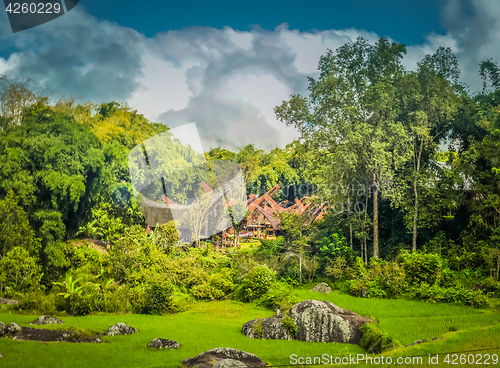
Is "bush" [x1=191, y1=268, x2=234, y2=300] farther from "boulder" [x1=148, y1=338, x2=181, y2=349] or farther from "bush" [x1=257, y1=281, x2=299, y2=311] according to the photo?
"boulder" [x1=148, y1=338, x2=181, y2=349]

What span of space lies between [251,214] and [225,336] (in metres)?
15.9

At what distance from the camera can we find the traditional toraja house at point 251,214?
2034 cm

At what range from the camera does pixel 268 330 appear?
885 cm

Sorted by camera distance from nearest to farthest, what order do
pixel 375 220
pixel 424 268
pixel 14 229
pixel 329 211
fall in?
pixel 424 268 → pixel 14 229 → pixel 375 220 → pixel 329 211

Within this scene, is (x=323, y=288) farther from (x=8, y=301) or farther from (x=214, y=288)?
(x=8, y=301)

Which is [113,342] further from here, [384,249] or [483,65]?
[483,65]

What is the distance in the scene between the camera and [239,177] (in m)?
26.6

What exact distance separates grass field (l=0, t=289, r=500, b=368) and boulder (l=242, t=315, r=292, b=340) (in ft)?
0.92

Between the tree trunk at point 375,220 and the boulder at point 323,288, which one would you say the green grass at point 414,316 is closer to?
the boulder at point 323,288

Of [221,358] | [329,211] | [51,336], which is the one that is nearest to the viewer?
[221,358]

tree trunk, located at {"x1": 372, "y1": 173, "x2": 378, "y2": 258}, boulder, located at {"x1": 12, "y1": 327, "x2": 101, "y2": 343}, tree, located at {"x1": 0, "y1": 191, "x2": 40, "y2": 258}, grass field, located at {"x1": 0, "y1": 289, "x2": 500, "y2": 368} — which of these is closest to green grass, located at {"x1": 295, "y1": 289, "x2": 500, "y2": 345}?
grass field, located at {"x1": 0, "y1": 289, "x2": 500, "y2": 368}

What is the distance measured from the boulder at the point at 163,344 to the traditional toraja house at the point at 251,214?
10484 mm

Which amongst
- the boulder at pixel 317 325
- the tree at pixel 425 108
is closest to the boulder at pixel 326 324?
the boulder at pixel 317 325

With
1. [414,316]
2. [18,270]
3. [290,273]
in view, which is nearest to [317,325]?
[414,316]
